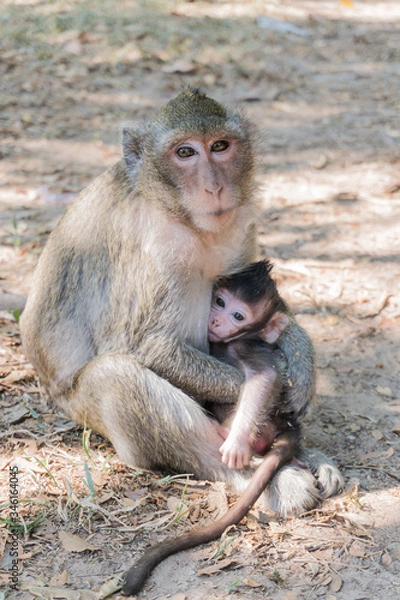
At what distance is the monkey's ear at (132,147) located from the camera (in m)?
4.48

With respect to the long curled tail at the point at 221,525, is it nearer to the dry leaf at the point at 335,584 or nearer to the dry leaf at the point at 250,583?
the dry leaf at the point at 250,583

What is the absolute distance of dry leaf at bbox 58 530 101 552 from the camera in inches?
155

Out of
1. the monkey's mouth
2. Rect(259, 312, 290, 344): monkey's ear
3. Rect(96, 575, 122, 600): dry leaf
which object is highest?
the monkey's mouth

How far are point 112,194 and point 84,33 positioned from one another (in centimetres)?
652

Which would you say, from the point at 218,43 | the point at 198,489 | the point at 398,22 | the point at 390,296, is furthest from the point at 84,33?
the point at 198,489

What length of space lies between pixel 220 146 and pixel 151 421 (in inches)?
57.8

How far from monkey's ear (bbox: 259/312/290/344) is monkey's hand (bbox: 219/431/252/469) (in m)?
0.70

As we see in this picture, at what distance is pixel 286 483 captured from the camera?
14.2 ft

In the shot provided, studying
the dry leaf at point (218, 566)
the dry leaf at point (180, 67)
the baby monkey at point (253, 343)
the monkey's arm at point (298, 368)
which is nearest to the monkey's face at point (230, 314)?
the baby monkey at point (253, 343)

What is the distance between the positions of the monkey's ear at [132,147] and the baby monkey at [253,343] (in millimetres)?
795

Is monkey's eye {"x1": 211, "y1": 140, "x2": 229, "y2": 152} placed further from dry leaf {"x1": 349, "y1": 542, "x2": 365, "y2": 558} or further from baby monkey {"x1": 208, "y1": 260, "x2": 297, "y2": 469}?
dry leaf {"x1": 349, "y1": 542, "x2": 365, "y2": 558}

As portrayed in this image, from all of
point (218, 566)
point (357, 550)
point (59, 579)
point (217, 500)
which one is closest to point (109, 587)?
point (59, 579)

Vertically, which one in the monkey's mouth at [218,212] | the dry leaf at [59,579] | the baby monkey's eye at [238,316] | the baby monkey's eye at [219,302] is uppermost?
the monkey's mouth at [218,212]

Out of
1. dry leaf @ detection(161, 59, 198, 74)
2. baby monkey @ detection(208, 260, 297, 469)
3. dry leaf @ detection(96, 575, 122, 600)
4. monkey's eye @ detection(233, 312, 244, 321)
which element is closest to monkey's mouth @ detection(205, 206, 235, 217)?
baby monkey @ detection(208, 260, 297, 469)
